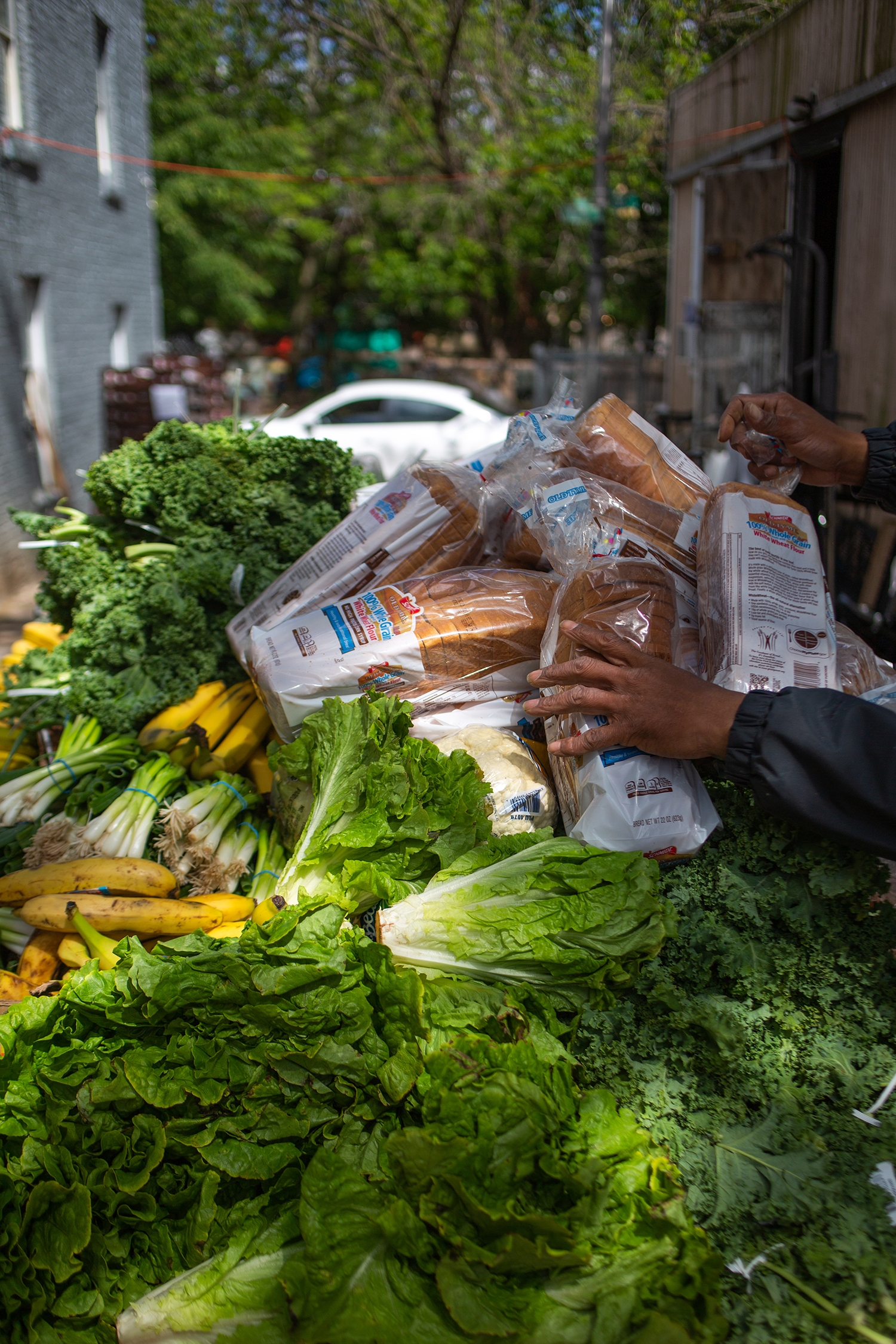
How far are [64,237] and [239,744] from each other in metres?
11.7

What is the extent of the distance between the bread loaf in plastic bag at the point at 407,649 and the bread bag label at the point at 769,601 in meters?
0.61

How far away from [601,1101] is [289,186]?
82.2ft

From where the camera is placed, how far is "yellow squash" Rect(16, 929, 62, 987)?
2.54 metres

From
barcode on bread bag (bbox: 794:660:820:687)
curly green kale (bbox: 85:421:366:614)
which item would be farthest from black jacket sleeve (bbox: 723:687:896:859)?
curly green kale (bbox: 85:421:366:614)

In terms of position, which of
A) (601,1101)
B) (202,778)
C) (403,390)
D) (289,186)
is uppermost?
(289,186)

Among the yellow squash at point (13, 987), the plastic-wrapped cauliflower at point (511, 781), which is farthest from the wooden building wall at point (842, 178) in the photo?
the yellow squash at point (13, 987)

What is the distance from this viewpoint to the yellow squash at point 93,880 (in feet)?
8.64

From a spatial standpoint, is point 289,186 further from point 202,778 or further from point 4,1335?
point 4,1335

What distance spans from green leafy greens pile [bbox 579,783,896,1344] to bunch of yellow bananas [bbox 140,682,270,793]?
159 cm

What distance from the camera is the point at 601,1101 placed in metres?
1.81

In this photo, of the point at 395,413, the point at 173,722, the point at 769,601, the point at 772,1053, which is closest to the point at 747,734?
the point at 769,601

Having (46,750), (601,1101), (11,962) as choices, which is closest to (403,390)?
(46,750)

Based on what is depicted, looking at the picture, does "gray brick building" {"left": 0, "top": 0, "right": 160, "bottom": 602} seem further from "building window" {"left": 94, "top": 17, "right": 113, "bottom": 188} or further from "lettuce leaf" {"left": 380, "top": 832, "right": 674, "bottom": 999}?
"lettuce leaf" {"left": 380, "top": 832, "right": 674, "bottom": 999}

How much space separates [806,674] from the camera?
2256 mm
